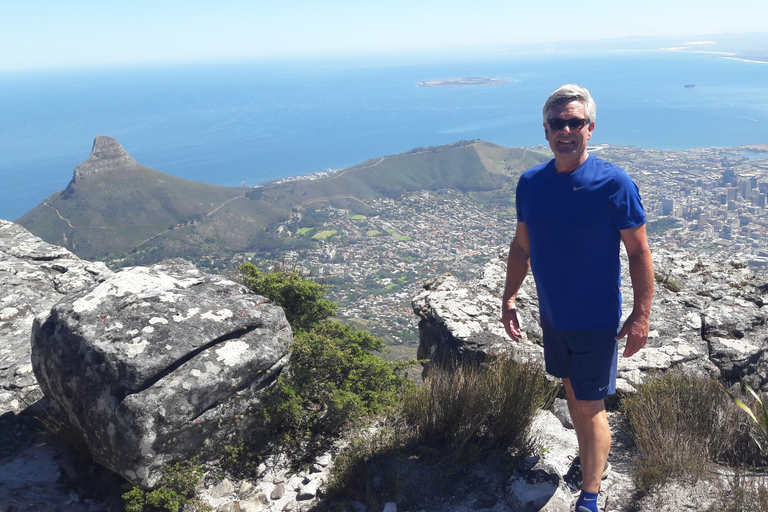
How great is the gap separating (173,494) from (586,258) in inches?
117

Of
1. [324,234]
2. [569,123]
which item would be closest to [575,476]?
[569,123]

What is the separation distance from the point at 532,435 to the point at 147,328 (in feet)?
9.63

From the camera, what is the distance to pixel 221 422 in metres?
3.21

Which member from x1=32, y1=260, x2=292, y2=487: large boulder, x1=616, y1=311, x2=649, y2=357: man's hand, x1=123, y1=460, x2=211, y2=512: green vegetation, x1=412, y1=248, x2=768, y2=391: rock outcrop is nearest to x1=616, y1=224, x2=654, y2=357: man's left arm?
x1=616, y1=311, x2=649, y2=357: man's hand

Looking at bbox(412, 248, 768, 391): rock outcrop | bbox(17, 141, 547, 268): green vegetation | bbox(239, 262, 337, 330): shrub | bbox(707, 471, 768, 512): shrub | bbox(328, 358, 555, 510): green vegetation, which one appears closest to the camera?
bbox(707, 471, 768, 512): shrub

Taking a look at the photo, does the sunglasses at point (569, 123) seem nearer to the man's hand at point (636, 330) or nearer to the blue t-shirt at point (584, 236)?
the blue t-shirt at point (584, 236)

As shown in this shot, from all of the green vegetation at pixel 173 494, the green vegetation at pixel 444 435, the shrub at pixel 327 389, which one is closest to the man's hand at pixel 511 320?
the green vegetation at pixel 444 435

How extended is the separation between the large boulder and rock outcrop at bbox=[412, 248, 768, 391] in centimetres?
197

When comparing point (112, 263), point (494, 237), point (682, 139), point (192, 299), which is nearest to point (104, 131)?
point (112, 263)

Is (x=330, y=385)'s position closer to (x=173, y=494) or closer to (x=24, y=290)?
(x=173, y=494)

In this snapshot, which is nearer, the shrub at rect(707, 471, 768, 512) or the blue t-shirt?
the shrub at rect(707, 471, 768, 512)

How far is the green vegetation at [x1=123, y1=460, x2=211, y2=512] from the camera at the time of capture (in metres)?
2.84

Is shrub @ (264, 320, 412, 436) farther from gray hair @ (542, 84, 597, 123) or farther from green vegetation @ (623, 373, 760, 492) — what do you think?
gray hair @ (542, 84, 597, 123)

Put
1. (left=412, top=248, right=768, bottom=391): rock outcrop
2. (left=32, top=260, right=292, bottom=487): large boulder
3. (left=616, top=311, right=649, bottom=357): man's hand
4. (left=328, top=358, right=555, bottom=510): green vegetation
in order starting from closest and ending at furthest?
(left=616, top=311, right=649, bottom=357): man's hand < (left=32, top=260, right=292, bottom=487): large boulder < (left=328, top=358, right=555, bottom=510): green vegetation < (left=412, top=248, right=768, bottom=391): rock outcrop
